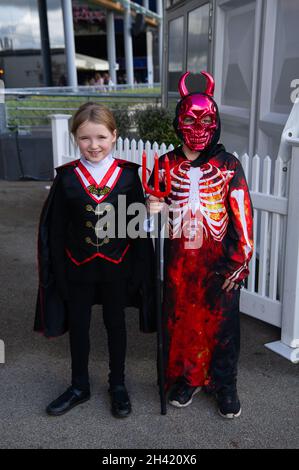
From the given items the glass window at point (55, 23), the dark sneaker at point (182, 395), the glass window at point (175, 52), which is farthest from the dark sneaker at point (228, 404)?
the glass window at point (55, 23)

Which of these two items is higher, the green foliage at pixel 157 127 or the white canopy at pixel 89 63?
the white canopy at pixel 89 63

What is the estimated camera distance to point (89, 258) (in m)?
2.79

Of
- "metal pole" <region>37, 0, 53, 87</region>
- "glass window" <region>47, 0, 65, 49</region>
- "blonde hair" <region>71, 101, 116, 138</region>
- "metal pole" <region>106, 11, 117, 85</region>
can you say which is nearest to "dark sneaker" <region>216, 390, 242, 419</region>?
"blonde hair" <region>71, 101, 116, 138</region>

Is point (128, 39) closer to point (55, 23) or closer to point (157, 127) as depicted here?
point (55, 23)

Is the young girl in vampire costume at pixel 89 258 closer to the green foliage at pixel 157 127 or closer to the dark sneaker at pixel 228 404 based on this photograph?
the dark sneaker at pixel 228 404

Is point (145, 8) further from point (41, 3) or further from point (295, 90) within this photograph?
point (295, 90)

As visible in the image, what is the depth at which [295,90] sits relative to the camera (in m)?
4.45

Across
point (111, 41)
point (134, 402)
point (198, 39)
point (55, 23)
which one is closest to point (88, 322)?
point (134, 402)

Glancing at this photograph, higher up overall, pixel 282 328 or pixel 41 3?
pixel 41 3

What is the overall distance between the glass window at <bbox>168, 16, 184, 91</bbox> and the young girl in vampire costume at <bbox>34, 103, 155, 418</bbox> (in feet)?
18.1

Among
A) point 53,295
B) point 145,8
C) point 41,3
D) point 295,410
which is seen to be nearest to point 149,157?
point 53,295

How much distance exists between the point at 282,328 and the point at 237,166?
5.10 ft

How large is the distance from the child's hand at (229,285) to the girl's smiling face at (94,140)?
923 mm

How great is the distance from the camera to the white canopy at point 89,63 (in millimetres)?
27281
